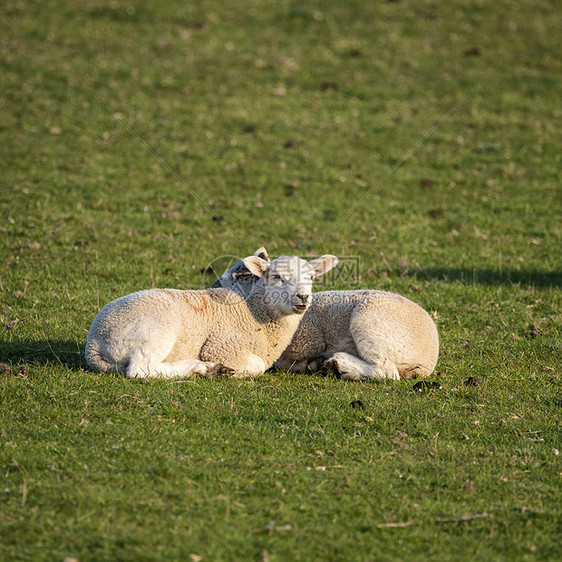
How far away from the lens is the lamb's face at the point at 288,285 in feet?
28.1

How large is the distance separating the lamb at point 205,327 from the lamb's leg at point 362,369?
2.52ft

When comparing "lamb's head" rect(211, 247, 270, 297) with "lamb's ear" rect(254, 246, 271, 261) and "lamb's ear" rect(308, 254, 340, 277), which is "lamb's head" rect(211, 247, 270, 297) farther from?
"lamb's ear" rect(308, 254, 340, 277)

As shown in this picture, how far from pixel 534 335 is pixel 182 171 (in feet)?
33.4

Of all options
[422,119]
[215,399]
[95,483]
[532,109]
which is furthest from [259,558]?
[532,109]

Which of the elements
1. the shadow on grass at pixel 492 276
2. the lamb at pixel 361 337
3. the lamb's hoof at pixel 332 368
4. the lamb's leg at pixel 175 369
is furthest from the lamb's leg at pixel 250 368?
the shadow on grass at pixel 492 276

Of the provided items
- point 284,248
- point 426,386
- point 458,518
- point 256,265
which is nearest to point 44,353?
point 256,265

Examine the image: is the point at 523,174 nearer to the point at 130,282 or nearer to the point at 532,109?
the point at 532,109

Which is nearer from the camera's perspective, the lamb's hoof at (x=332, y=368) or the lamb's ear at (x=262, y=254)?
the lamb's hoof at (x=332, y=368)

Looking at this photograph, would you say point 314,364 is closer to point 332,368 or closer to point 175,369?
point 332,368

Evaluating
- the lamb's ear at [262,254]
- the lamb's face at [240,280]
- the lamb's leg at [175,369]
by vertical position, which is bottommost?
the lamb's leg at [175,369]

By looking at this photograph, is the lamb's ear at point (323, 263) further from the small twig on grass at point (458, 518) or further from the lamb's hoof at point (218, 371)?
the small twig on grass at point (458, 518)

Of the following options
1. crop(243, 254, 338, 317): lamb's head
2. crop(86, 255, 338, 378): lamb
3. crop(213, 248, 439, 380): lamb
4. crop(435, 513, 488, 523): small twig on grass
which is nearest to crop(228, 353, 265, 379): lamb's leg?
crop(86, 255, 338, 378): lamb

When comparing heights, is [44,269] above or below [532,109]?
below

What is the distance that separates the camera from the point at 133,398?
7535 millimetres
